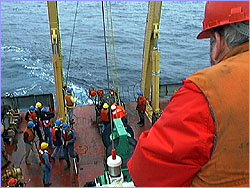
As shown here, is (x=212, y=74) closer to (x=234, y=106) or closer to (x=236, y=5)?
(x=234, y=106)

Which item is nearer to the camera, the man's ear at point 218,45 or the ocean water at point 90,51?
the man's ear at point 218,45

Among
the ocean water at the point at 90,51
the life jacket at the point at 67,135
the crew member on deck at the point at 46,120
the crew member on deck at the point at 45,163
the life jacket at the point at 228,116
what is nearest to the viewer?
the life jacket at the point at 228,116

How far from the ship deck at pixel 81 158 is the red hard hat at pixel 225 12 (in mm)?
6995

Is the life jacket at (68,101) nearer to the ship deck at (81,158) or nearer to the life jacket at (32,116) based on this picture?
the ship deck at (81,158)

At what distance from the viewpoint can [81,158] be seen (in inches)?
345

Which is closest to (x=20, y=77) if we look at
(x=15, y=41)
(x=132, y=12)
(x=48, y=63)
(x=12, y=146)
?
(x=48, y=63)

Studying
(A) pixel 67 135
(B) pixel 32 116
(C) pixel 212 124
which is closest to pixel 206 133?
(C) pixel 212 124

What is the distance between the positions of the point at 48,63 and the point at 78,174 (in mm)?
19678

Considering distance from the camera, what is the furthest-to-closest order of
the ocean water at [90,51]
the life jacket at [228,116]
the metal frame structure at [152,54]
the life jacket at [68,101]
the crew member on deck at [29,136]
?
the ocean water at [90,51], the life jacket at [68,101], the metal frame structure at [152,54], the crew member on deck at [29,136], the life jacket at [228,116]

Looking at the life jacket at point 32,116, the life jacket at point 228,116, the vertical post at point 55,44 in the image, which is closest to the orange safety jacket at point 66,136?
the life jacket at point 32,116

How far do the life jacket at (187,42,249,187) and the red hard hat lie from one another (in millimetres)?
136

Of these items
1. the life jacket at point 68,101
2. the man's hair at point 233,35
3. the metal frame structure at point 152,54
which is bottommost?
the life jacket at point 68,101

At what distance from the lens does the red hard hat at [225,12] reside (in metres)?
1.33

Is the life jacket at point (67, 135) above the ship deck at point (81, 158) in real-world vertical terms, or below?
above
